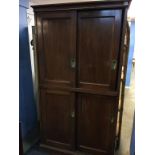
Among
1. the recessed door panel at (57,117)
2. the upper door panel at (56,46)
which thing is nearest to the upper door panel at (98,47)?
the upper door panel at (56,46)

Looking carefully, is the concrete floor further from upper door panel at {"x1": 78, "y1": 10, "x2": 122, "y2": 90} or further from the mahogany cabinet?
upper door panel at {"x1": 78, "y1": 10, "x2": 122, "y2": 90}

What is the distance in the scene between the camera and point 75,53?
1591mm

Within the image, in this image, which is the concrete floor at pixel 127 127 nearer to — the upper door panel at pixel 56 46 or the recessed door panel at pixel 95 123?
the recessed door panel at pixel 95 123

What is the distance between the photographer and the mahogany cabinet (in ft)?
4.79

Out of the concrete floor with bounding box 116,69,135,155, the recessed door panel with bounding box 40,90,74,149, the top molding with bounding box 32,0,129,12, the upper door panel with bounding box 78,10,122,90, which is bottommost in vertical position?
the concrete floor with bounding box 116,69,135,155

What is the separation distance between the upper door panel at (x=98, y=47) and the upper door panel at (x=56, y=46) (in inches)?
4.0

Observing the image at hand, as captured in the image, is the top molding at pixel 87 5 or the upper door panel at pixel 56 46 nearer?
the top molding at pixel 87 5

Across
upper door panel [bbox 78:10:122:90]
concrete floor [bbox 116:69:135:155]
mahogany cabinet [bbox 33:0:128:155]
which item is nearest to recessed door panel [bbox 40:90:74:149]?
mahogany cabinet [bbox 33:0:128:155]

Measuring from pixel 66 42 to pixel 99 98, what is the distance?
28.0 inches

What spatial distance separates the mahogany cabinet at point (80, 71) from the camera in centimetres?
146

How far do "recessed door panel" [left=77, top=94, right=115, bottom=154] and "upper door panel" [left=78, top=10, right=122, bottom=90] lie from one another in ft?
0.54

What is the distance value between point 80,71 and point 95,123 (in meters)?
0.63

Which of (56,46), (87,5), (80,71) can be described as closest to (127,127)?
(80,71)
